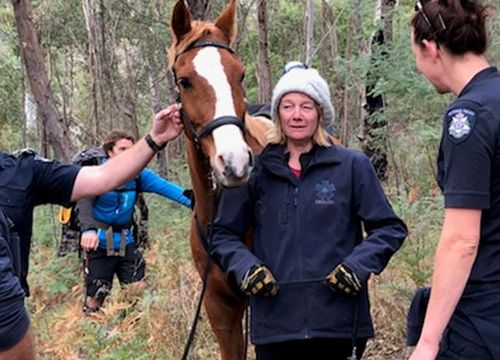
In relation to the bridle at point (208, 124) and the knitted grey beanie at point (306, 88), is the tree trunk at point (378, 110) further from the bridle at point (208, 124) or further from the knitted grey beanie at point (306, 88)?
the knitted grey beanie at point (306, 88)

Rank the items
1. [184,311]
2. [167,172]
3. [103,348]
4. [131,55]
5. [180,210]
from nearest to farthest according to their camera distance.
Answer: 1. [103,348]
2. [184,311]
3. [180,210]
4. [167,172]
5. [131,55]

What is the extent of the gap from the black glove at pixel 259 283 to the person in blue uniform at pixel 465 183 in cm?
92

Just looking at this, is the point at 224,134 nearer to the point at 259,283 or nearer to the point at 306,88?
the point at 306,88

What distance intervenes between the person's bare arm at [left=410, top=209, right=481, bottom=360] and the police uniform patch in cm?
26

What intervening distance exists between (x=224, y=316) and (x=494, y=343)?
2156 millimetres

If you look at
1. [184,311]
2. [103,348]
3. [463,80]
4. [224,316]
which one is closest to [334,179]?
[463,80]

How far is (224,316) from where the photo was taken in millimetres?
4180

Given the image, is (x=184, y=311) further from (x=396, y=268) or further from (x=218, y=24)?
(x=218, y=24)

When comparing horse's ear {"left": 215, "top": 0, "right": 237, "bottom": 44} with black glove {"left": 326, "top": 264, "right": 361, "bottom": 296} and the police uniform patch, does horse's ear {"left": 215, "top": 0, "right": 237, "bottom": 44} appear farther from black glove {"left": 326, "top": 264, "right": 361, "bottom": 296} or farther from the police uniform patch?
the police uniform patch

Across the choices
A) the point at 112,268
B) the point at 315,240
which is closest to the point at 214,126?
the point at 315,240

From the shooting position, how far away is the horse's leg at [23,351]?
2.84m

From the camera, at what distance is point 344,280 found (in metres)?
2.99

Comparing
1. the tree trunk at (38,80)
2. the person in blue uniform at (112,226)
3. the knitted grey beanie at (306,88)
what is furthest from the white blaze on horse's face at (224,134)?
the tree trunk at (38,80)

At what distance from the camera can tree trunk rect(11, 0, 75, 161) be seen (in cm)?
1088
